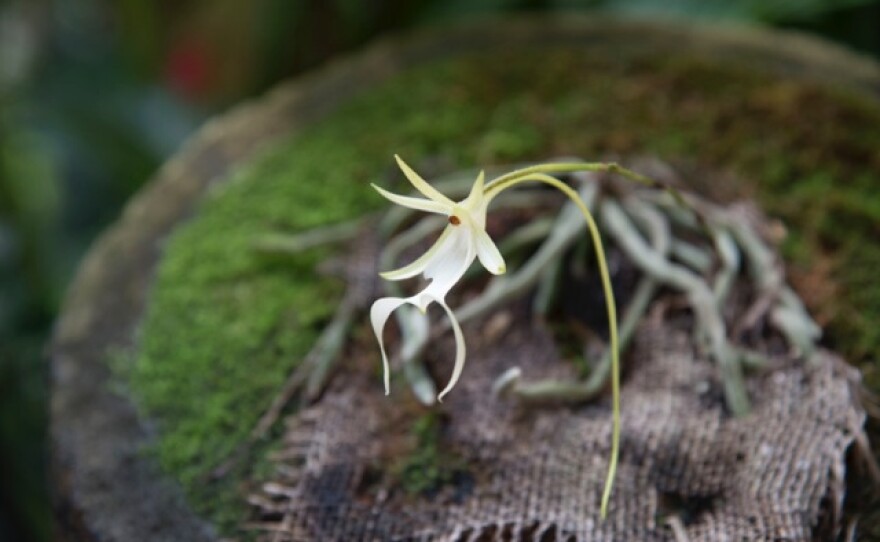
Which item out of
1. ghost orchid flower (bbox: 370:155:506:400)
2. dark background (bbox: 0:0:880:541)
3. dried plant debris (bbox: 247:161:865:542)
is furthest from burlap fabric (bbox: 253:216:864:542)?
dark background (bbox: 0:0:880:541)

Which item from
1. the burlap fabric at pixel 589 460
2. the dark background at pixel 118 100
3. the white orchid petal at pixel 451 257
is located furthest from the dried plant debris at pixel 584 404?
the dark background at pixel 118 100

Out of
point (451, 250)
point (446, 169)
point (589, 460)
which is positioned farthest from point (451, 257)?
point (446, 169)

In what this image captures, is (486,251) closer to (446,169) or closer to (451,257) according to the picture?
(451,257)

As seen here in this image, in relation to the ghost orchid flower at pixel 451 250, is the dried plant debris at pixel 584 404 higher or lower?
lower

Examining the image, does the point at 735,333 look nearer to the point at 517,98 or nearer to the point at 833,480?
the point at 833,480

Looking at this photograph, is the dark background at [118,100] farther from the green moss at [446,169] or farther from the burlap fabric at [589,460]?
the burlap fabric at [589,460]

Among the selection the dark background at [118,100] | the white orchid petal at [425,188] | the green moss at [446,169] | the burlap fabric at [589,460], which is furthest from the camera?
the dark background at [118,100]

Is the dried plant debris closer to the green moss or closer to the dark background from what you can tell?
the green moss
